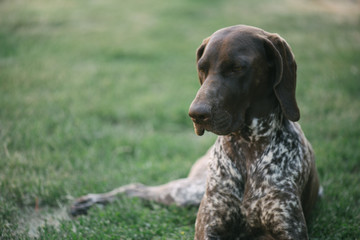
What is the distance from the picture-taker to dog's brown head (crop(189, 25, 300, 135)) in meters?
2.65

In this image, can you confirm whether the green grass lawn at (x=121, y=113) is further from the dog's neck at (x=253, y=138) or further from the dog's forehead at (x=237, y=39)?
the dog's forehead at (x=237, y=39)

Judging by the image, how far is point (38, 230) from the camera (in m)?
3.50

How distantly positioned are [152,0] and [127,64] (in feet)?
23.3

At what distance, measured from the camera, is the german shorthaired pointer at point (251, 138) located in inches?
106

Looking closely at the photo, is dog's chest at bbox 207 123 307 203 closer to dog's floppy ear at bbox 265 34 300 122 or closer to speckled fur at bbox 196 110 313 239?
speckled fur at bbox 196 110 313 239

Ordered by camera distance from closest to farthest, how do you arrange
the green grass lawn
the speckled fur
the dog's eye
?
the dog's eye
the speckled fur
the green grass lawn

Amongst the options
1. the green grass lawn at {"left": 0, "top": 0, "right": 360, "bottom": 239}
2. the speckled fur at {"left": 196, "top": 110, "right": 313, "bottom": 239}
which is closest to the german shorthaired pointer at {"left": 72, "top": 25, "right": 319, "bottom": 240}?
the speckled fur at {"left": 196, "top": 110, "right": 313, "bottom": 239}

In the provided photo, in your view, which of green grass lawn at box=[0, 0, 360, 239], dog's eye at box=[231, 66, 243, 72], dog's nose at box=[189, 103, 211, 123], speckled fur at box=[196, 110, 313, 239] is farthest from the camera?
green grass lawn at box=[0, 0, 360, 239]

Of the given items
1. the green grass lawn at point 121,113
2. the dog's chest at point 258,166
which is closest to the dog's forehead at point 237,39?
the dog's chest at point 258,166

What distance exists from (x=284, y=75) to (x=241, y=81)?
35 centimetres

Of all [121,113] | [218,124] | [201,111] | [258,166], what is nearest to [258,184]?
[258,166]

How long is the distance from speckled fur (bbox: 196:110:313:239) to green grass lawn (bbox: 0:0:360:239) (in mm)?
583

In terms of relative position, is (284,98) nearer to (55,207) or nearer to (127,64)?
(55,207)

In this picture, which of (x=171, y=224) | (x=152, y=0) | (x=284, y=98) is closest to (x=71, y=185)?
(x=171, y=224)
